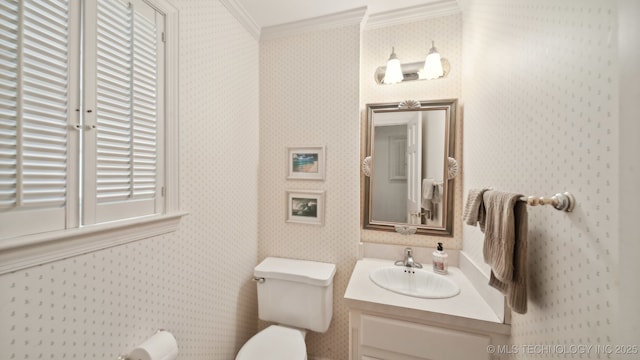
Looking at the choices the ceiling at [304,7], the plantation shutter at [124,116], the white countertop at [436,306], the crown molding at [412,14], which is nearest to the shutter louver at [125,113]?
the plantation shutter at [124,116]

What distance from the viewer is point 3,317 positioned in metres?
0.57

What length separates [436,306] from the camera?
3.61 ft

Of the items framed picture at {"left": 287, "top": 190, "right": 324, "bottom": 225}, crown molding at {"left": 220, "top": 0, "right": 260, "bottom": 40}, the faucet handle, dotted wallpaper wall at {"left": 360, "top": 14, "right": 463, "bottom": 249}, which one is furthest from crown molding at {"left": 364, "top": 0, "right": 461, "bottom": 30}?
the faucet handle

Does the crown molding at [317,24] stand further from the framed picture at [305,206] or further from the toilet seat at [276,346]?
the toilet seat at [276,346]

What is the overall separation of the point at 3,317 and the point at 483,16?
214 cm

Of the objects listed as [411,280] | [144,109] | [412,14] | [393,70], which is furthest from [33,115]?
[412,14]

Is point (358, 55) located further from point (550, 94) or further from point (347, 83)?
point (550, 94)

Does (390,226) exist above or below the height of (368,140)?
below

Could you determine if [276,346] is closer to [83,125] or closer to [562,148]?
[83,125]

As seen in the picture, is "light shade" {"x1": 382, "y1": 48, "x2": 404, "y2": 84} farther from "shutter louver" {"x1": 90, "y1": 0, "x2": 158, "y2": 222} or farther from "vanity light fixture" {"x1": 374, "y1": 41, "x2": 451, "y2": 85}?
"shutter louver" {"x1": 90, "y1": 0, "x2": 158, "y2": 222}

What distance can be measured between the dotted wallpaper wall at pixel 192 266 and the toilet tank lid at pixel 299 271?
0.18 m

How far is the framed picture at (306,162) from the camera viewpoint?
5.52 ft

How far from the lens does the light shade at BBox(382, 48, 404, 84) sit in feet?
5.17

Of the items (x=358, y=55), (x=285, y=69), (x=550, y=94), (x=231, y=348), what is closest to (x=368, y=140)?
(x=358, y=55)
